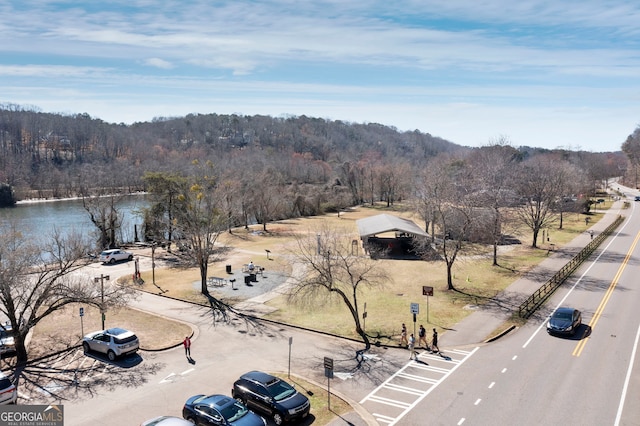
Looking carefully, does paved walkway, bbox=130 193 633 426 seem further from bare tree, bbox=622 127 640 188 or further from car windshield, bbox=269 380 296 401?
bare tree, bbox=622 127 640 188

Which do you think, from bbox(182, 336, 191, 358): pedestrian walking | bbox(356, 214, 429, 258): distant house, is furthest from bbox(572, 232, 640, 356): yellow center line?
bbox(182, 336, 191, 358): pedestrian walking

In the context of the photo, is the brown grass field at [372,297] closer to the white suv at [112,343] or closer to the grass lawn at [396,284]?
the grass lawn at [396,284]

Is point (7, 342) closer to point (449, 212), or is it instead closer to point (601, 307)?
point (601, 307)

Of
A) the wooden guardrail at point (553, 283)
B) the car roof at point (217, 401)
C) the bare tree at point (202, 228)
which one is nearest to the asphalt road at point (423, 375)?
the wooden guardrail at point (553, 283)

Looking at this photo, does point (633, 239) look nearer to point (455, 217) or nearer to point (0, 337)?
point (455, 217)

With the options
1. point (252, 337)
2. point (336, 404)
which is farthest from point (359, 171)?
point (336, 404)

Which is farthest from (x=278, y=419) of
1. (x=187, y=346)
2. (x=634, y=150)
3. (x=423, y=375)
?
(x=634, y=150)
